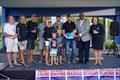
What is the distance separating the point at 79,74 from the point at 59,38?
5.70ft

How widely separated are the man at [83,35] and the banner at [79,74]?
60.3 inches

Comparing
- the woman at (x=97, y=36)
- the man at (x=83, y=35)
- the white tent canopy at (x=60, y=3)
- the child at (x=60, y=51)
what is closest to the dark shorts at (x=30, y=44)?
the child at (x=60, y=51)

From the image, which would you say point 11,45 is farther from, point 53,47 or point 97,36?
point 97,36

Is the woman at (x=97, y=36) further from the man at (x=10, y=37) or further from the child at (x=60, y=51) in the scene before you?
the man at (x=10, y=37)

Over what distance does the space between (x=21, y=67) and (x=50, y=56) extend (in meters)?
0.89

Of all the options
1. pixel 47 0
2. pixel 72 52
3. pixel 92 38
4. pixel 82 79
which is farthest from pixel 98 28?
pixel 47 0

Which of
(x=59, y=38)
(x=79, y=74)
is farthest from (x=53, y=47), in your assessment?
(x=79, y=74)

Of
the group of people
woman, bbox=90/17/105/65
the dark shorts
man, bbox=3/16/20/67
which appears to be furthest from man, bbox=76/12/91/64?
man, bbox=3/16/20/67

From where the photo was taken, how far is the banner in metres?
7.68

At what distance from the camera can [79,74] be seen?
305 inches

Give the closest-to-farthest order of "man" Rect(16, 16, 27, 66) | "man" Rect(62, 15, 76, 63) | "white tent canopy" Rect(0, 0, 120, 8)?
"man" Rect(16, 16, 27, 66) → "man" Rect(62, 15, 76, 63) → "white tent canopy" Rect(0, 0, 120, 8)

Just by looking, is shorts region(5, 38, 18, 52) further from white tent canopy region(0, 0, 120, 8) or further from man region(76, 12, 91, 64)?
white tent canopy region(0, 0, 120, 8)

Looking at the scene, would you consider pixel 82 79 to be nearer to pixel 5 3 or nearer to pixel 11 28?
pixel 11 28

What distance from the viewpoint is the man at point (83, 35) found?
9.17 metres
